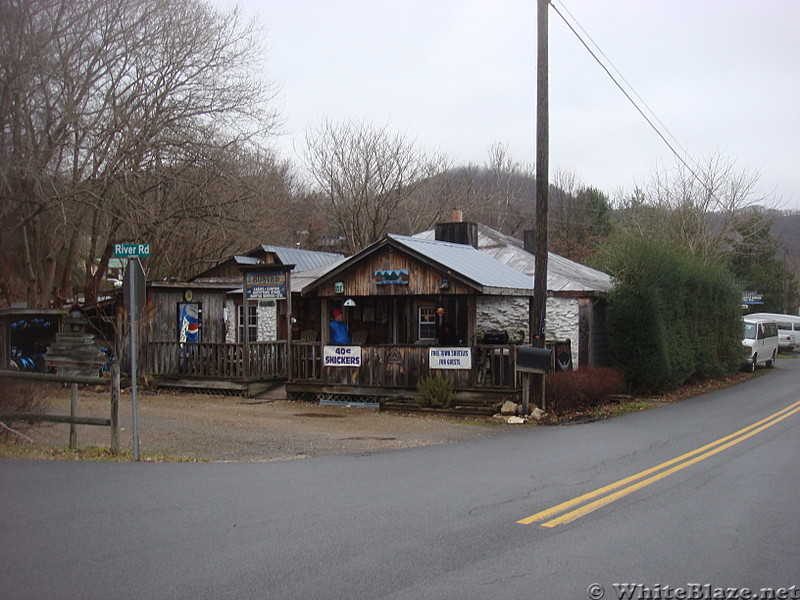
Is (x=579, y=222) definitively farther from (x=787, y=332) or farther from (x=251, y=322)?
(x=251, y=322)

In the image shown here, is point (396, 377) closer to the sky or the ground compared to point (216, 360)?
closer to the ground

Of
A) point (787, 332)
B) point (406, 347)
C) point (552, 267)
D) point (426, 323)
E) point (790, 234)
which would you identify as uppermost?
point (790, 234)

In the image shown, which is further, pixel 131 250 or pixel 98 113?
pixel 98 113

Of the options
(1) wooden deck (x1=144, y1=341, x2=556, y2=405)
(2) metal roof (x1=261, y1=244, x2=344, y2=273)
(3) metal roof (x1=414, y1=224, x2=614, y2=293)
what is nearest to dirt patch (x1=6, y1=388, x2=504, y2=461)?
(1) wooden deck (x1=144, y1=341, x2=556, y2=405)

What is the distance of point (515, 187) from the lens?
191 ft

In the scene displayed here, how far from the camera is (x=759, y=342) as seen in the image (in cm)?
3403

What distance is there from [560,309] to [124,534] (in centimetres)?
1845

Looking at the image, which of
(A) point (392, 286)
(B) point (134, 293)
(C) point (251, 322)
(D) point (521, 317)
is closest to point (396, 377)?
(A) point (392, 286)

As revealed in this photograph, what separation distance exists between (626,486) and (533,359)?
7532mm

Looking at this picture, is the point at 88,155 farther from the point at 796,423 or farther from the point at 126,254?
the point at 796,423

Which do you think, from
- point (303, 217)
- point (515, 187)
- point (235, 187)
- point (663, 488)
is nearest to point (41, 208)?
point (235, 187)

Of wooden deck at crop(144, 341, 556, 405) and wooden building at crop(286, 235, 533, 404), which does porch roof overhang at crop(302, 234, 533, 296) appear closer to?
wooden building at crop(286, 235, 533, 404)

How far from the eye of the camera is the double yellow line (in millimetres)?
7539

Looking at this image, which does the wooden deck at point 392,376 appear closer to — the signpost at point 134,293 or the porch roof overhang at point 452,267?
the porch roof overhang at point 452,267
